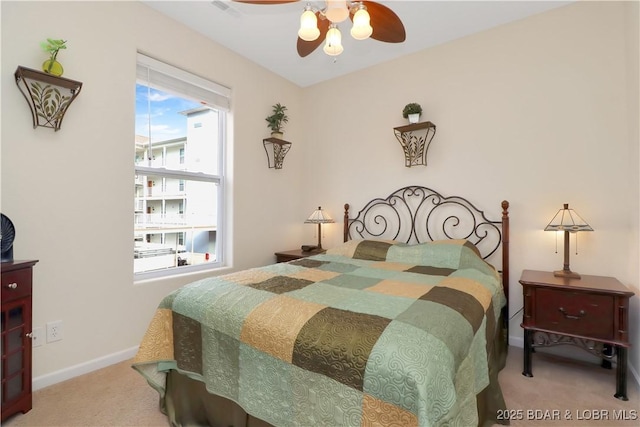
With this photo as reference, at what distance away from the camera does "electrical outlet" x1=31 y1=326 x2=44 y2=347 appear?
190 cm

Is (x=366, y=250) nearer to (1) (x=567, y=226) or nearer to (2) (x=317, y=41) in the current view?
(1) (x=567, y=226)

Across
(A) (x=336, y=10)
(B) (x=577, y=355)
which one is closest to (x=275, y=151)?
(A) (x=336, y=10)

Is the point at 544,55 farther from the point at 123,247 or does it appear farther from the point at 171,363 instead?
the point at 123,247

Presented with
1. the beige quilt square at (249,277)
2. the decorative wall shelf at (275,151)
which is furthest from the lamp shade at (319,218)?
the beige quilt square at (249,277)

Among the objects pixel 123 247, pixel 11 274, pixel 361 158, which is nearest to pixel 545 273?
pixel 361 158

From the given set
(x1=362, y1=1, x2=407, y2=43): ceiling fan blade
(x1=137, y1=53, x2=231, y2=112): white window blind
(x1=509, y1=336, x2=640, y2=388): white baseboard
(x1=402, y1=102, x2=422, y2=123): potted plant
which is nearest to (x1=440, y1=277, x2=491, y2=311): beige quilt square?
(x1=509, y1=336, x2=640, y2=388): white baseboard

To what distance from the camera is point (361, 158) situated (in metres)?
3.47

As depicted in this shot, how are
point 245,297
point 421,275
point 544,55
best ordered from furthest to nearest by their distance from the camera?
point 544,55 → point 421,275 → point 245,297

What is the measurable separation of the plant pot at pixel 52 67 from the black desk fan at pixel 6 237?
93 centimetres

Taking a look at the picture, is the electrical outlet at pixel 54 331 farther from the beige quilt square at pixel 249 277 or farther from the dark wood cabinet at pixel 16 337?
the beige quilt square at pixel 249 277

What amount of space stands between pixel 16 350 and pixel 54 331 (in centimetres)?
35

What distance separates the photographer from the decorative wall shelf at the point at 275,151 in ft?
11.5

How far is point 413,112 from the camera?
9.65 ft

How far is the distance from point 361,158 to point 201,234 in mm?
1931
